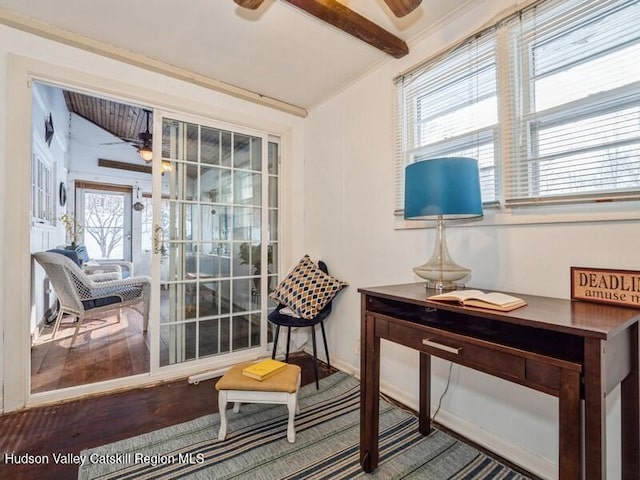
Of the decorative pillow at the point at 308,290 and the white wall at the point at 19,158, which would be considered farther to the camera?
the decorative pillow at the point at 308,290

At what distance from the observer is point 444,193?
4.67ft

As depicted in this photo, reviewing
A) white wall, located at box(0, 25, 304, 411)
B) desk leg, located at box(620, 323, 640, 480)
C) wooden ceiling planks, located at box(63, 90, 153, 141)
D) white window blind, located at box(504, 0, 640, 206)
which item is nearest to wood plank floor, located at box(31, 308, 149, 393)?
white wall, located at box(0, 25, 304, 411)

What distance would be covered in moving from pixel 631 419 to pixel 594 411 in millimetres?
570

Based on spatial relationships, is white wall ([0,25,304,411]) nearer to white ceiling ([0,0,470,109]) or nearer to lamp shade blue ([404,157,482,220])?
white ceiling ([0,0,470,109])

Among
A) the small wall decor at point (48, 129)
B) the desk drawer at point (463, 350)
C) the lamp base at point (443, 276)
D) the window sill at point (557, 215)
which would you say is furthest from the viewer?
the small wall decor at point (48, 129)

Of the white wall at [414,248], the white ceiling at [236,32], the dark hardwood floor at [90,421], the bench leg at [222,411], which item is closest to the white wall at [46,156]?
the white ceiling at [236,32]

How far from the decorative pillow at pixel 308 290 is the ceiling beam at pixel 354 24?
5.70 feet

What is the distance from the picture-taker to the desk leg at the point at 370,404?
1477 mm

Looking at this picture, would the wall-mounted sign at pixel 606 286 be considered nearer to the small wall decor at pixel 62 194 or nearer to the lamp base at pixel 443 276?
the lamp base at pixel 443 276

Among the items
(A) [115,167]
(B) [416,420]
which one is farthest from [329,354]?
(A) [115,167]

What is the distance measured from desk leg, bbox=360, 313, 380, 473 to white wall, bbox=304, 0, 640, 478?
0.62 metres

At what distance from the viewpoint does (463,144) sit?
1.85 meters

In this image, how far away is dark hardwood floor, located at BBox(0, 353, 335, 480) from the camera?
1566 mm

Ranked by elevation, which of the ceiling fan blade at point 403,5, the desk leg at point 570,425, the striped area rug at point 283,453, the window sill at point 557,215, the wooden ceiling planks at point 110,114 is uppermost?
the wooden ceiling planks at point 110,114
